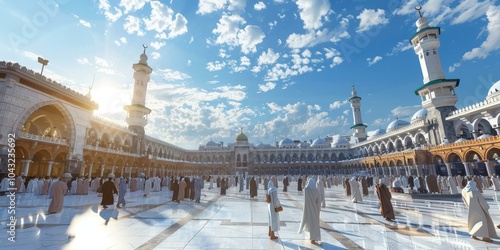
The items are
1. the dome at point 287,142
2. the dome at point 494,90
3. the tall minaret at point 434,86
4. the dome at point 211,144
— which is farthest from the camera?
the dome at point 211,144

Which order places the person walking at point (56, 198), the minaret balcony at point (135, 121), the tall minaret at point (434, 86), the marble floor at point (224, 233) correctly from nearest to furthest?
the marble floor at point (224, 233) → the person walking at point (56, 198) → the tall minaret at point (434, 86) → the minaret balcony at point (135, 121)

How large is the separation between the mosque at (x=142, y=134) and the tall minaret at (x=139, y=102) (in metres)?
0.12

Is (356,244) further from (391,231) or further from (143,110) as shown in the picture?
(143,110)

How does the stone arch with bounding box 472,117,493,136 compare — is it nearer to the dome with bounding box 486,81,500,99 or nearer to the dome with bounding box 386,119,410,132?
the dome with bounding box 486,81,500,99

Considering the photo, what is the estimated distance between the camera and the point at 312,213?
414 cm

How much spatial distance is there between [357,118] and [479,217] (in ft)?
137

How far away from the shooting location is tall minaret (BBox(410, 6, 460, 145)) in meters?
22.6

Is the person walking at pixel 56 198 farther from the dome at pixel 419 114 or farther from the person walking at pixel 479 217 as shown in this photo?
the dome at pixel 419 114

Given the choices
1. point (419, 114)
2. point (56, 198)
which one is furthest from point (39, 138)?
point (419, 114)

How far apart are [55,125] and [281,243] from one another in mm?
21538

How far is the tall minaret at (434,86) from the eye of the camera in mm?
22609

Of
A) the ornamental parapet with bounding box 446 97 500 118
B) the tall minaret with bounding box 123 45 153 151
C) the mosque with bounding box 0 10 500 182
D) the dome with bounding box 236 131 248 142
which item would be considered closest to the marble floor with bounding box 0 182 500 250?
the mosque with bounding box 0 10 500 182

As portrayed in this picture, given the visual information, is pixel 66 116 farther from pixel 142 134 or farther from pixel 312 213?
pixel 312 213

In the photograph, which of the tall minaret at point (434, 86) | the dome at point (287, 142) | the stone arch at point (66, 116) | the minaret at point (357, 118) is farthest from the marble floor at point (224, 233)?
the dome at point (287, 142)
